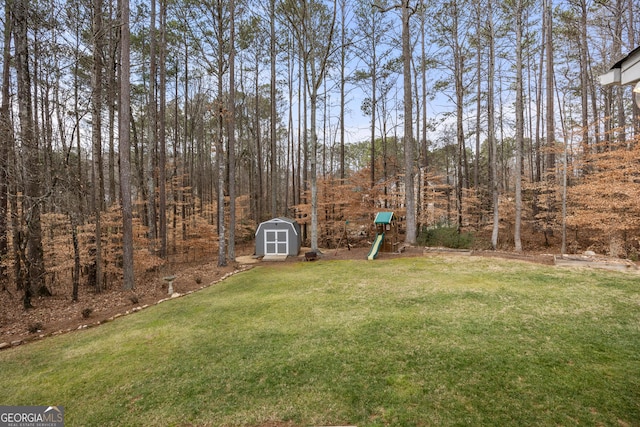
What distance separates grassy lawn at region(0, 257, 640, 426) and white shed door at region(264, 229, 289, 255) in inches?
286

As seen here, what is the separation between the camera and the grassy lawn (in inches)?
92.7

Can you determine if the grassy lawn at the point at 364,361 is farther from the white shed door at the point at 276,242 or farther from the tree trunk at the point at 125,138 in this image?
the white shed door at the point at 276,242

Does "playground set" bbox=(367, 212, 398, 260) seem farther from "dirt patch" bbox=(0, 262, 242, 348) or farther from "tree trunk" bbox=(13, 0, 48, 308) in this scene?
"tree trunk" bbox=(13, 0, 48, 308)

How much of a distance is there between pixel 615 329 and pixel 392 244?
7.79 m

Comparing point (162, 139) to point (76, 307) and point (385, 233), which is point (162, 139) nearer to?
point (76, 307)

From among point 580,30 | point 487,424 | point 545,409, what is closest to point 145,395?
point 487,424

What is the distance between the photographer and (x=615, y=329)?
11.5 feet

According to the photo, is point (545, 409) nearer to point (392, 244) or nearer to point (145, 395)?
point (145, 395)

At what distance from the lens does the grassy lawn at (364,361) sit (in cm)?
235

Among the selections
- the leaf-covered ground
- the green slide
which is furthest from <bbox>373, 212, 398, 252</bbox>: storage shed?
the leaf-covered ground

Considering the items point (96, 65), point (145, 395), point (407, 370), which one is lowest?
point (145, 395)

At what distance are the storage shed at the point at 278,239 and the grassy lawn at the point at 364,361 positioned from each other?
726 centimetres

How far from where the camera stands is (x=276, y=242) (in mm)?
12977

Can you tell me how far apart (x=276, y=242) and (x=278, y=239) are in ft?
0.55
